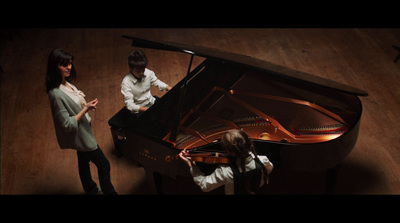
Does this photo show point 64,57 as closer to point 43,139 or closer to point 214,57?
point 214,57

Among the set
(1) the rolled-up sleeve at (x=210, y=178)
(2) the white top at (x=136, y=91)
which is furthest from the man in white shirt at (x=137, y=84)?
(1) the rolled-up sleeve at (x=210, y=178)

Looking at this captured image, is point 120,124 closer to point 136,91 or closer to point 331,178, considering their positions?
A: point 136,91

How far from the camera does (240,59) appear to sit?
2582 millimetres

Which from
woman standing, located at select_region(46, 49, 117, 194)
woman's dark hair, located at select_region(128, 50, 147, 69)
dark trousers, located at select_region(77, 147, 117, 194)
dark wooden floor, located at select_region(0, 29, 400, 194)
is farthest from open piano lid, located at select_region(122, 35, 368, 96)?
dark wooden floor, located at select_region(0, 29, 400, 194)

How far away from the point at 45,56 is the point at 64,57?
3005 millimetres

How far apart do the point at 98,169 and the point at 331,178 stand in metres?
1.82

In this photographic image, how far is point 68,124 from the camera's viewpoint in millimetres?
2424

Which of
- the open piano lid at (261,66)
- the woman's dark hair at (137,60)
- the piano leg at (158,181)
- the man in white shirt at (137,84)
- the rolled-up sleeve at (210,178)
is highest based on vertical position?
the open piano lid at (261,66)

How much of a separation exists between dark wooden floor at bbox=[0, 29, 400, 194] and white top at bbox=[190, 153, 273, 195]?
76cm

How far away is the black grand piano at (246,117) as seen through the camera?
2484 mm

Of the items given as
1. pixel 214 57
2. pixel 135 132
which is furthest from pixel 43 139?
pixel 214 57

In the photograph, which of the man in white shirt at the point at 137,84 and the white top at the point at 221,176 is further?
the man in white shirt at the point at 137,84

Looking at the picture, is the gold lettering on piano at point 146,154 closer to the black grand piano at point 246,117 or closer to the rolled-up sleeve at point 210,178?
the black grand piano at point 246,117

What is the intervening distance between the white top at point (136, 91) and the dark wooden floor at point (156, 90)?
651mm
